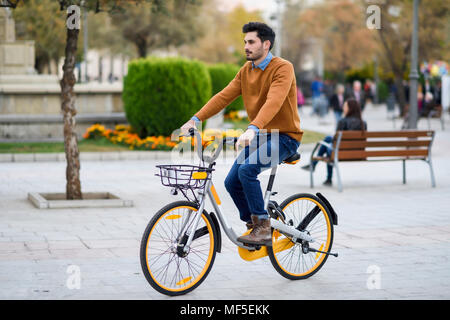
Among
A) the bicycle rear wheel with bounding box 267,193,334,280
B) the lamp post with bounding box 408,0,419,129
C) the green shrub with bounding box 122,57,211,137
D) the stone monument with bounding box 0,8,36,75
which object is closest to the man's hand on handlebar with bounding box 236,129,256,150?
the bicycle rear wheel with bounding box 267,193,334,280

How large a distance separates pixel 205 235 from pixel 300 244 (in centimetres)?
89

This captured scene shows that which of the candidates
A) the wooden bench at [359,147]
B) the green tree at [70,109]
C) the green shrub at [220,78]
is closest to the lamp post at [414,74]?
the wooden bench at [359,147]

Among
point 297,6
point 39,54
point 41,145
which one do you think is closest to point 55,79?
point 41,145

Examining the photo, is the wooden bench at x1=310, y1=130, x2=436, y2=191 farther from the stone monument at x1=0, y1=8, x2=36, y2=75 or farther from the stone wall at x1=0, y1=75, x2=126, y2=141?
the stone monument at x1=0, y1=8, x2=36, y2=75

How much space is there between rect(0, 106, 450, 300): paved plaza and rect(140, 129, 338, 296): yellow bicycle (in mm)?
131

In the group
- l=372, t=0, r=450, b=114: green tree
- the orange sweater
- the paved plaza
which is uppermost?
l=372, t=0, r=450, b=114: green tree

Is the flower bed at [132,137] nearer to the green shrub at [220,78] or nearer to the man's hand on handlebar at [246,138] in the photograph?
the green shrub at [220,78]

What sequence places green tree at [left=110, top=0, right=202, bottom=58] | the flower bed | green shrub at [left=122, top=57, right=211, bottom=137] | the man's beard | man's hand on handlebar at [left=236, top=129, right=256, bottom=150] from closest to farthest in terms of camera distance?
man's hand on handlebar at [left=236, top=129, right=256, bottom=150] < the man's beard < the flower bed < green shrub at [left=122, top=57, right=211, bottom=137] < green tree at [left=110, top=0, right=202, bottom=58]

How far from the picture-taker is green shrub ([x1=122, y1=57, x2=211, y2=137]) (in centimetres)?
1766

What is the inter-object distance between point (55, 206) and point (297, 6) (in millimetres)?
87056

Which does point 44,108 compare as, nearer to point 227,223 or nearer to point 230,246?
point 230,246

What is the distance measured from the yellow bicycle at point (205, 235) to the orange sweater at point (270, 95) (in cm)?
26

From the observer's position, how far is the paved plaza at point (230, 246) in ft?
18.5

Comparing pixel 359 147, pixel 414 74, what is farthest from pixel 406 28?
pixel 359 147
